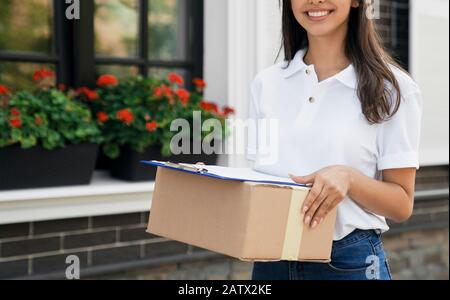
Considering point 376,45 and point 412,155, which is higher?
point 376,45

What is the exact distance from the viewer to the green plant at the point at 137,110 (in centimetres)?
335

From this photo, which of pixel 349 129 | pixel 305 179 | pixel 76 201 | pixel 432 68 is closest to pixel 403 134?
pixel 349 129

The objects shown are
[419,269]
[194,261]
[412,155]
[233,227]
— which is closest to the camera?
[233,227]

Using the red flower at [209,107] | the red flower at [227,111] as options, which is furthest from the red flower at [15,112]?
the red flower at [227,111]

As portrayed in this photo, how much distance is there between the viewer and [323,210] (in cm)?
158

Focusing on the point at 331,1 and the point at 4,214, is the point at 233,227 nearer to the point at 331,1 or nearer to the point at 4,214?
the point at 331,1

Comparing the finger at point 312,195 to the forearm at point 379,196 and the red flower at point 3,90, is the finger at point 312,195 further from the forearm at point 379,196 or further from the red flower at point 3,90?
the red flower at point 3,90

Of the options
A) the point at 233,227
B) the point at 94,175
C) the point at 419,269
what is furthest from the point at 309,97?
the point at 419,269

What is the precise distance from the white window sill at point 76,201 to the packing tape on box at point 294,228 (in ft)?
5.78

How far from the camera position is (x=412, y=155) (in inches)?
66.5

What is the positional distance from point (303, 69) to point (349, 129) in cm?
24

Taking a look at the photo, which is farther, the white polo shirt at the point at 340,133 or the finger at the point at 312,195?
the white polo shirt at the point at 340,133

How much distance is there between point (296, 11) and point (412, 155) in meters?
0.47

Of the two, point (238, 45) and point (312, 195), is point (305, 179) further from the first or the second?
point (238, 45)
